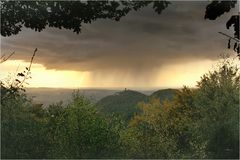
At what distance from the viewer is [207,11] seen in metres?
9.58

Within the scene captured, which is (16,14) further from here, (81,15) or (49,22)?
(81,15)

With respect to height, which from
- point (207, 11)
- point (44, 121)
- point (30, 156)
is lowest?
point (30, 156)

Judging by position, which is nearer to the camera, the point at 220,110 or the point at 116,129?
the point at 220,110

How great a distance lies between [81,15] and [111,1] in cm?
87

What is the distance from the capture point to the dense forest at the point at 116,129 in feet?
181

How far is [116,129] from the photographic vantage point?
63625mm

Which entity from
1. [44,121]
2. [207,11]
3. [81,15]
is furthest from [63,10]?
[44,121]

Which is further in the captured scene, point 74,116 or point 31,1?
point 74,116

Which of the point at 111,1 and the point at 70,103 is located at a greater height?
the point at 111,1

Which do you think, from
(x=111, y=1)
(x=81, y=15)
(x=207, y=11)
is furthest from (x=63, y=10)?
(x=207, y=11)

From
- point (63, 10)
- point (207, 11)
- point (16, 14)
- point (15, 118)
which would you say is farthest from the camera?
point (15, 118)

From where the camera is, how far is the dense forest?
181 ft

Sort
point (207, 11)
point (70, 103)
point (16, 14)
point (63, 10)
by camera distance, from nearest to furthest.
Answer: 1. point (207, 11)
2. point (63, 10)
3. point (16, 14)
4. point (70, 103)

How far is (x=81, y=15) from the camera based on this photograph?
12008 mm
